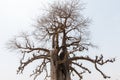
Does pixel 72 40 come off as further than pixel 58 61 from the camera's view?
Yes

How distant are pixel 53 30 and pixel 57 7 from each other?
4.44 ft

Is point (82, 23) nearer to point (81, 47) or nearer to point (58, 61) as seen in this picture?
point (81, 47)

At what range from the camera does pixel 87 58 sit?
17.0m

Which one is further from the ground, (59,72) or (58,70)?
(58,70)

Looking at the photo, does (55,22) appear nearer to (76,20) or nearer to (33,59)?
(76,20)

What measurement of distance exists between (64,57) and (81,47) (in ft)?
3.85

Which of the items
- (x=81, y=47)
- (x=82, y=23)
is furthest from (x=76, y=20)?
(x=81, y=47)

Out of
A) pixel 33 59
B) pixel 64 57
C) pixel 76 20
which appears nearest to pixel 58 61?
pixel 64 57

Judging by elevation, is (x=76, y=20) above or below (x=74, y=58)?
above

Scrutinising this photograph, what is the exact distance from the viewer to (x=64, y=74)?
17.1 meters

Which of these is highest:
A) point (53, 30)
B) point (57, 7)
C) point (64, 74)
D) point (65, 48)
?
point (57, 7)

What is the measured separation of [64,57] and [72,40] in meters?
1.46

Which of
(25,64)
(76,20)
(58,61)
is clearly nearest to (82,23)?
(76,20)

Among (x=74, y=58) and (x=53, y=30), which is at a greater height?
(x=53, y=30)
